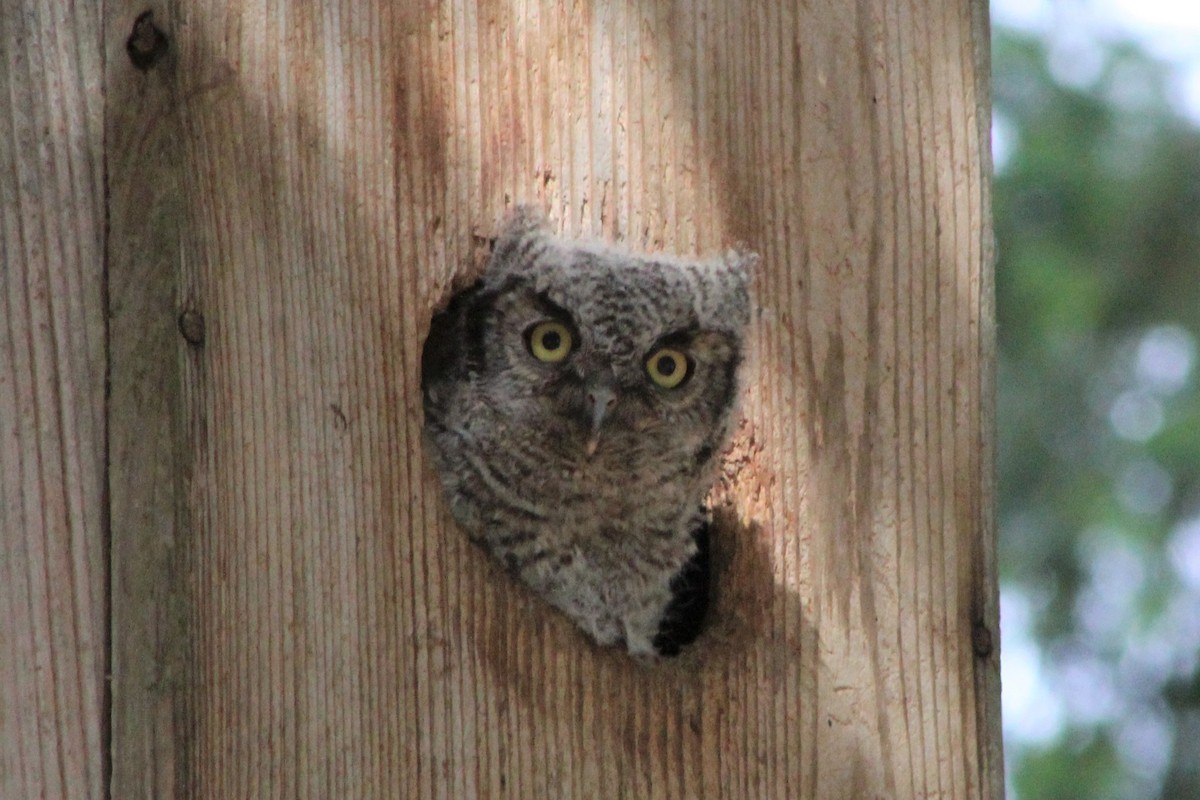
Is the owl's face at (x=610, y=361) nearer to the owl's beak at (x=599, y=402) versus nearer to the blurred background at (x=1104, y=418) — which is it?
the owl's beak at (x=599, y=402)

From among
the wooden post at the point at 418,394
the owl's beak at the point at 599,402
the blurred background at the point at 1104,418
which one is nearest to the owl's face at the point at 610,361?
the owl's beak at the point at 599,402

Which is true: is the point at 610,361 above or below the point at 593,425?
above

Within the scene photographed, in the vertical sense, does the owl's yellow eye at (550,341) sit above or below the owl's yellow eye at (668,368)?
above

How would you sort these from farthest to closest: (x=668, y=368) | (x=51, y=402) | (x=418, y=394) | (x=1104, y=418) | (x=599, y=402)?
(x=1104, y=418), (x=668, y=368), (x=599, y=402), (x=418, y=394), (x=51, y=402)

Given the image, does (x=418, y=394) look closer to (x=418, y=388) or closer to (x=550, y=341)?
(x=418, y=388)

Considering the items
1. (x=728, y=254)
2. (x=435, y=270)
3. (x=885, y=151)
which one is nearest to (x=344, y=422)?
(x=435, y=270)

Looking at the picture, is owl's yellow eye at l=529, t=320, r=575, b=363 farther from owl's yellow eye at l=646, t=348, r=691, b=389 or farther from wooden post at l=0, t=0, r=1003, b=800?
wooden post at l=0, t=0, r=1003, b=800

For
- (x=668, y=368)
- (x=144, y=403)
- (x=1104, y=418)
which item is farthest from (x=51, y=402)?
(x=1104, y=418)
